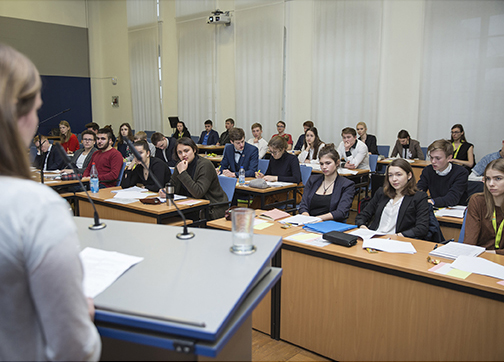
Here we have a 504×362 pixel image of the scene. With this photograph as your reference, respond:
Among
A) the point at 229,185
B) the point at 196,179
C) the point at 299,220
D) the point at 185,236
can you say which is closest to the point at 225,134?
the point at 229,185

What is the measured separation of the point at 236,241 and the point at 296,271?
1363 mm

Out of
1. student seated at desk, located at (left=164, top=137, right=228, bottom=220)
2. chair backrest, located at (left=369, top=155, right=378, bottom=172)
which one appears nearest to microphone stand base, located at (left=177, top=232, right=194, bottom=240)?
student seated at desk, located at (left=164, top=137, right=228, bottom=220)

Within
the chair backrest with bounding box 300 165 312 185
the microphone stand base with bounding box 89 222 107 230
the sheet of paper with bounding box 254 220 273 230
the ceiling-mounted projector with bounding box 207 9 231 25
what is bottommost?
the sheet of paper with bounding box 254 220 273 230

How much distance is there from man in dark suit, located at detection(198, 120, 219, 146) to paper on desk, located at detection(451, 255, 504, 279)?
8.78 metres

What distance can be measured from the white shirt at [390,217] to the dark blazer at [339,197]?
51cm

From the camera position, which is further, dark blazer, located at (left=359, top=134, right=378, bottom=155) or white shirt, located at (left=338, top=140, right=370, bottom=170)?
dark blazer, located at (left=359, top=134, right=378, bottom=155)

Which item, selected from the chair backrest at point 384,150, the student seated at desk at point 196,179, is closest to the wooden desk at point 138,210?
the student seated at desk at point 196,179

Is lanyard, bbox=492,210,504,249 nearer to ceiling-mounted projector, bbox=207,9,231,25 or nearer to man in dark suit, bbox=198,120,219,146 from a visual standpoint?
man in dark suit, bbox=198,120,219,146

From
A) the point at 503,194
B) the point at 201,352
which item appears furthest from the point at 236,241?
the point at 503,194

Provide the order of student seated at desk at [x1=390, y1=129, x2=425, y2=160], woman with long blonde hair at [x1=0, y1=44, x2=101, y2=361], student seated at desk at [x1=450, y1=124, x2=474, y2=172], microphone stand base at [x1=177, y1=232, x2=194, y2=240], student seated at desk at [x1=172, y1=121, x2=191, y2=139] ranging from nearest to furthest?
woman with long blonde hair at [x1=0, y1=44, x2=101, y2=361] → microphone stand base at [x1=177, y1=232, x2=194, y2=240] → student seated at desk at [x1=450, y1=124, x2=474, y2=172] → student seated at desk at [x1=390, y1=129, x2=425, y2=160] → student seated at desk at [x1=172, y1=121, x2=191, y2=139]

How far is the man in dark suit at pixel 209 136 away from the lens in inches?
417

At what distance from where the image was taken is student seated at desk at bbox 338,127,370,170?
6246mm

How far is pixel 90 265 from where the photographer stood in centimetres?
120

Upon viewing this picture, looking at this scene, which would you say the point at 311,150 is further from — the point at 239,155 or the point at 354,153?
the point at 239,155
